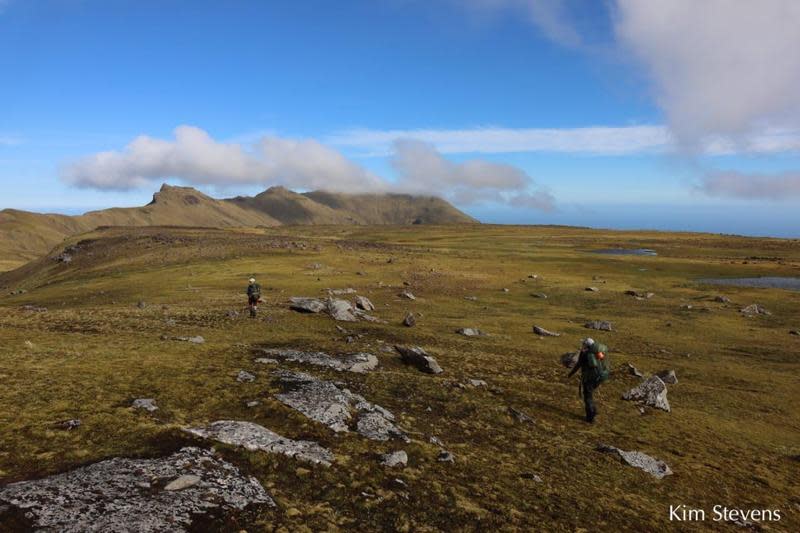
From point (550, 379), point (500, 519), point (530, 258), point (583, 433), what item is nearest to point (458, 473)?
point (500, 519)

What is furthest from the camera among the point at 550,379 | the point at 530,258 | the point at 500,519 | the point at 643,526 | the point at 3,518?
the point at 530,258

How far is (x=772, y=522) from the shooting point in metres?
16.5

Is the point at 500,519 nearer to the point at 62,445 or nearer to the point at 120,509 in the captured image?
the point at 120,509

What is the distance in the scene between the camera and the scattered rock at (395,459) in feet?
53.5

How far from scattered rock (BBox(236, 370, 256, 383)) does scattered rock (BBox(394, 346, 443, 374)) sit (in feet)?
33.3

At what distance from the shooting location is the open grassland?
1466 cm

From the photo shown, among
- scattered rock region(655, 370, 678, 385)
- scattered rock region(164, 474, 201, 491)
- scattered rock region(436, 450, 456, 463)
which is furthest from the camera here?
scattered rock region(655, 370, 678, 385)

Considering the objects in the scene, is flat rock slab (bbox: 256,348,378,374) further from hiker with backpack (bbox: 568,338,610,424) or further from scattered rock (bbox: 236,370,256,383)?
hiker with backpack (bbox: 568,338,610,424)

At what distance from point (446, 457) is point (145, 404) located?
11.8 m

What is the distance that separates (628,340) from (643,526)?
1332 inches

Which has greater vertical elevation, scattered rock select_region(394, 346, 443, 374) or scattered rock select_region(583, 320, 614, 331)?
scattered rock select_region(394, 346, 443, 374)

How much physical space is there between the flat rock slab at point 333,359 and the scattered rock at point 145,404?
30.0ft

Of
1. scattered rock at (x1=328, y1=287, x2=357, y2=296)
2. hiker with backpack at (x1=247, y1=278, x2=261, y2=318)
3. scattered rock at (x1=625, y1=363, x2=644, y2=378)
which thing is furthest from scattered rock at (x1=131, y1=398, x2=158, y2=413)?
scattered rock at (x1=328, y1=287, x2=357, y2=296)

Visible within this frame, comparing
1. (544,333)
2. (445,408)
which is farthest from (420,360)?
(544,333)
